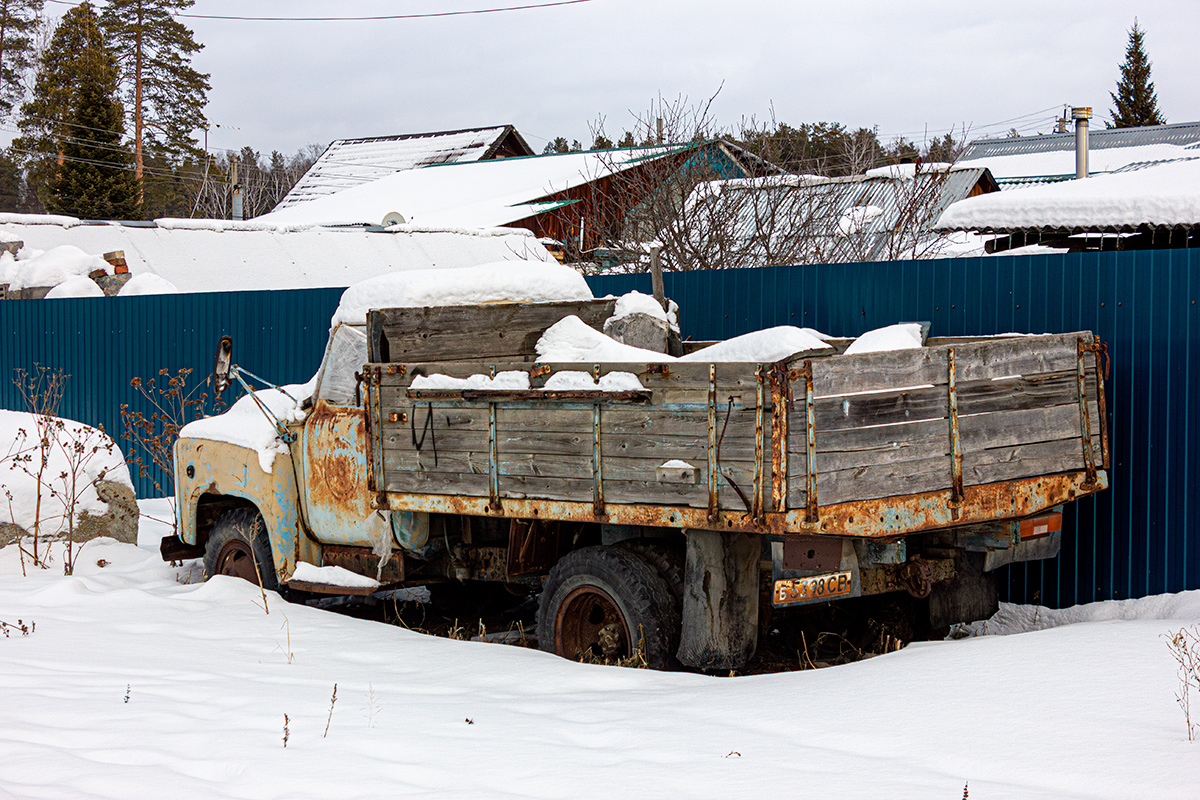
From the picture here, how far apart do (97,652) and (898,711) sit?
13.5ft

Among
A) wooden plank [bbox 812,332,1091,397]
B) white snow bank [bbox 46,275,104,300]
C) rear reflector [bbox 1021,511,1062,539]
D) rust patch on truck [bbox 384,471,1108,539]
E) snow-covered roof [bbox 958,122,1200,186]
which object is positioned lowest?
rear reflector [bbox 1021,511,1062,539]

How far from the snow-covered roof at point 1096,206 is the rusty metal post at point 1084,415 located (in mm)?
4450

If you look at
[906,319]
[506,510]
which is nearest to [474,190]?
[906,319]

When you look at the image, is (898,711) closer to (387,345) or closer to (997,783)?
(997,783)

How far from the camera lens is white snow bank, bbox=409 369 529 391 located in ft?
19.7

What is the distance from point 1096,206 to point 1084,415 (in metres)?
4.79

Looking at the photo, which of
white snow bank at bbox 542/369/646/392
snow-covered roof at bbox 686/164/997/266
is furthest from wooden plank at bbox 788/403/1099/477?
snow-covered roof at bbox 686/164/997/266

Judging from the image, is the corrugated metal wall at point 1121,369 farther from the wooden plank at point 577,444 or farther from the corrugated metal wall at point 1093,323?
the wooden plank at point 577,444

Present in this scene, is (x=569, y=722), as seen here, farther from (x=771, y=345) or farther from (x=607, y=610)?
(x=771, y=345)

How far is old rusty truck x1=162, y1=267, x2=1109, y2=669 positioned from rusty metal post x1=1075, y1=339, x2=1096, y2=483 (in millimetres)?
12

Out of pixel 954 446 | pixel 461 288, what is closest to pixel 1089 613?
pixel 954 446

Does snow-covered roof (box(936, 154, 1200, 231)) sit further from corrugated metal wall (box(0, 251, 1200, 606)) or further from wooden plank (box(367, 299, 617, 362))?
wooden plank (box(367, 299, 617, 362))

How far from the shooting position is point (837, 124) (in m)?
46.7

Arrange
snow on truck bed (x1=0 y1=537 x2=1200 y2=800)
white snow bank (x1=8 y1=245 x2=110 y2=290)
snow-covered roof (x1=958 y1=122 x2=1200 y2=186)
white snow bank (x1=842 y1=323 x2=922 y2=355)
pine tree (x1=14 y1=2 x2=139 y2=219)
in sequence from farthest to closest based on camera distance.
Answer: pine tree (x1=14 y1=2 x2=139 y2=219), snow-covered roof (x1=958 y1=122 x2=1200 y2=186), white snow bank (x1=8 y1=245 x2=110 y2=290), white snow bank (x1=842 y1=323 x2=922 y2=355), snow on truck bed (x1=0 y1=537 x2=1200 y2=800)
